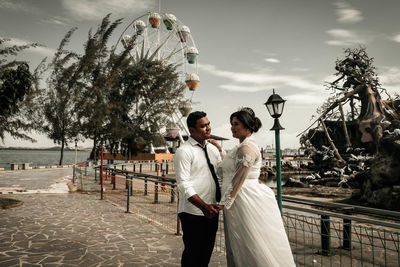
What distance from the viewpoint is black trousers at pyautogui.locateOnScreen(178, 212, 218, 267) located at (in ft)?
8.93

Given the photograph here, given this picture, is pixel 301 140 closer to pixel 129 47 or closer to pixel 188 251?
pixel 129 47

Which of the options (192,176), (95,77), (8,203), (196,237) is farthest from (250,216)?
(95,77)

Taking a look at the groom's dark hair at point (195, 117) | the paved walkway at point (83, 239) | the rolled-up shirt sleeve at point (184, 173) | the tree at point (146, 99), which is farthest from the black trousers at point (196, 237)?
the tree at point (146, 99)

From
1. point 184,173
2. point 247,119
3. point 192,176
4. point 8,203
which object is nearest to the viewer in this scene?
point 184,173

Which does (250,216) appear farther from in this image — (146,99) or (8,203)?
(146,99)

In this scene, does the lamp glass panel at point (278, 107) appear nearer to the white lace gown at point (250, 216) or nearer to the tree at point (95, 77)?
the white lace gown at point (250, 216)

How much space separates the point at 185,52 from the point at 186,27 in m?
3.51

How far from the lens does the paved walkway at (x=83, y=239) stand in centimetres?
455

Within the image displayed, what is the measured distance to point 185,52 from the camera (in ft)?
131

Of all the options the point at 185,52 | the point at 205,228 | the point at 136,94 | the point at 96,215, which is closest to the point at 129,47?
the point at 136,94

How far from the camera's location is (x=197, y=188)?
2.72 metres

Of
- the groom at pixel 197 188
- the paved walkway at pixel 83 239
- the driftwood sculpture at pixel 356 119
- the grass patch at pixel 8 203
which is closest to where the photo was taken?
the groom at pixel 197 188

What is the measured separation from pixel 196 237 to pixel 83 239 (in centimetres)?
394

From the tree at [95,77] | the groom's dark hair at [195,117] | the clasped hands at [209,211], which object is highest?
the tree at [95,77]
